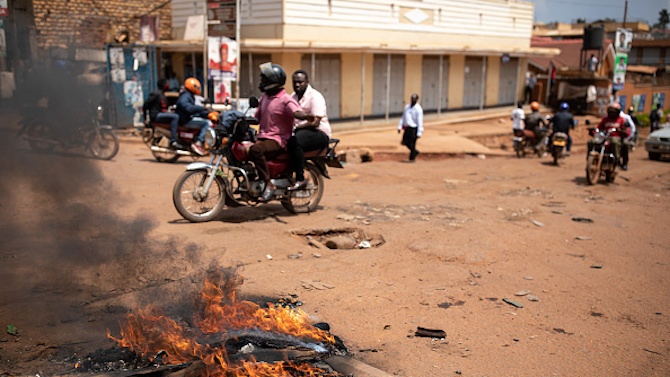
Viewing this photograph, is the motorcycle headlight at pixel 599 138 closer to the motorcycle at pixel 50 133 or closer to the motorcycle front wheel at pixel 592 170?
the motorcycle front wheel at pixel 592 170

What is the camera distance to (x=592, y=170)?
12.5m

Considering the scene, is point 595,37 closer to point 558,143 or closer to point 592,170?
point 558,143

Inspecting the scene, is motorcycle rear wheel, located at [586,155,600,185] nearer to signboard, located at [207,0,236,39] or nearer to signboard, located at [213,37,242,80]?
signboard, located at [213,37,242,80]

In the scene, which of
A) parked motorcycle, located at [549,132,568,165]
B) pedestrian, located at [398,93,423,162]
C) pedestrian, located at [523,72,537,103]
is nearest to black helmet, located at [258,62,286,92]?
pedestrian, located at [398,93,423,162]

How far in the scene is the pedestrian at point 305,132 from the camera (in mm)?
7898

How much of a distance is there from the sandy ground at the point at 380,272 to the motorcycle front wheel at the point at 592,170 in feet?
8.04

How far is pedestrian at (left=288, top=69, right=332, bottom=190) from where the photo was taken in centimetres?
790

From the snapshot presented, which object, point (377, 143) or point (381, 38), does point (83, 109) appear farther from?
point (381, 38)

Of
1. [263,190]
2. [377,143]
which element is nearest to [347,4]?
[377,143]

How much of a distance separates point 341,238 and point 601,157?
307 inches

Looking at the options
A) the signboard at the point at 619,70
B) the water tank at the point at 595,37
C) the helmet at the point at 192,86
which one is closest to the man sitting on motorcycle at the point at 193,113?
the helmet at the point at 192,86

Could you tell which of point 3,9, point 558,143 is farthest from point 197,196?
point 558,143

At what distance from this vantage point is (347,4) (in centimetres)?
2034

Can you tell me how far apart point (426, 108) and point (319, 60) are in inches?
285
